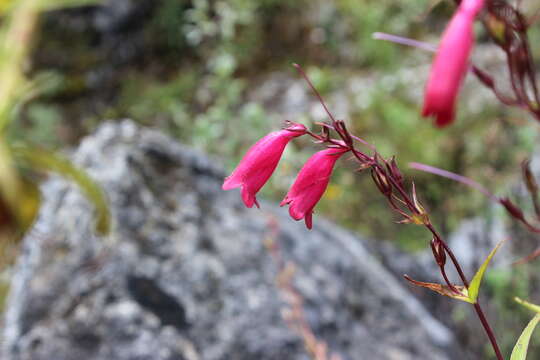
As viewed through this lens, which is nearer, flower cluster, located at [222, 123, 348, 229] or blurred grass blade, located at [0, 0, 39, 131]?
flower cluster, located at [222, 123, 348, 229]

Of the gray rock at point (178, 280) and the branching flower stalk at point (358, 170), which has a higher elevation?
the branching flower stalk at point (358, 170)

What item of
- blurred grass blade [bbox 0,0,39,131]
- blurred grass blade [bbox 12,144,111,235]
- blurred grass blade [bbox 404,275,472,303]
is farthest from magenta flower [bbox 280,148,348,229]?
blurred grass blade [bbox 0,0,39,131]

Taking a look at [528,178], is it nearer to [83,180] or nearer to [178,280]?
[178,280]

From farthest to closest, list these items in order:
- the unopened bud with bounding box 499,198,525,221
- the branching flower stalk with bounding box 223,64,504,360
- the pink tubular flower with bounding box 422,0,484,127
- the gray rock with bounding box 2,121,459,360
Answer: the gray rock with bounding box 2,121,459,360
the unopened bud with bounding box 499,198,525,221
the branching flower stalk with bounding box 223,64,504,360
the pink tubular flower with bounding box 422,0,484,127

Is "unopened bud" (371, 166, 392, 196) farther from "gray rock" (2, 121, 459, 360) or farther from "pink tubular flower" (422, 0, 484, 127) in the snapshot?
"gray rock" (2, 121, 459, 360)

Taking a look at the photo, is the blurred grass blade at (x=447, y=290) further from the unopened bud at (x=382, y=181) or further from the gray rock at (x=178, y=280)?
the gray rock at (x=178, y=280)

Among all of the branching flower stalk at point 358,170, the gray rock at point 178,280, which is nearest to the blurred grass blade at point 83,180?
the gray rock at point 178,280

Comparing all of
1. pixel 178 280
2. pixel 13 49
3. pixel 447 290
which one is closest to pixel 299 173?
pixel 447 290
